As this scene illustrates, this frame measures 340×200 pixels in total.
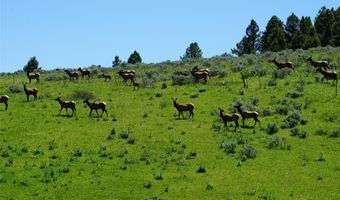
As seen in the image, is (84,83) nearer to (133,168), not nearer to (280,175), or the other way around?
(133,168)

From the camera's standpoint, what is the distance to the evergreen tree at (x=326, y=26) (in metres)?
102

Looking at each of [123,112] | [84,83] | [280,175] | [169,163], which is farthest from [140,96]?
[280,175]

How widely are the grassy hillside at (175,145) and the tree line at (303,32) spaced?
1859 inches

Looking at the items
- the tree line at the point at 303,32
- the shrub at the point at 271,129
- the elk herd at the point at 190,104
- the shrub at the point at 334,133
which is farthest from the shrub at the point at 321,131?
the tree line at the point at 303,32

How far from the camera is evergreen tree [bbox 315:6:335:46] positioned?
102 m

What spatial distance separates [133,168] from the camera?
31078 millimetres

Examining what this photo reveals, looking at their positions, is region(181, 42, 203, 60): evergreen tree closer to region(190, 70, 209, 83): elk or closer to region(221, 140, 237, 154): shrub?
region(190, 70, 209, 83): elk

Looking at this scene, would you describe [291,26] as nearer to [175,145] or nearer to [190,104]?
[190,104]

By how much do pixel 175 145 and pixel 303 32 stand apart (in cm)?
7377

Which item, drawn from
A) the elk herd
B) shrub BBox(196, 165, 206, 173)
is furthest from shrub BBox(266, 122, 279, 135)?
shrub BBox(196, 165, 206, 173)

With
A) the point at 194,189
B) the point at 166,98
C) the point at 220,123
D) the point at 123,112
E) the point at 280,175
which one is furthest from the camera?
the point at 166,98

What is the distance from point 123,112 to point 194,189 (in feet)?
57.8

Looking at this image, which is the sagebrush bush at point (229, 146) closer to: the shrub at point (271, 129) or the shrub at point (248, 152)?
the shrub at point (248, 152)

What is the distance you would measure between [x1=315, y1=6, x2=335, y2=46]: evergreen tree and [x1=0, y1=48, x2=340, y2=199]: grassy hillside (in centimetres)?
4958
